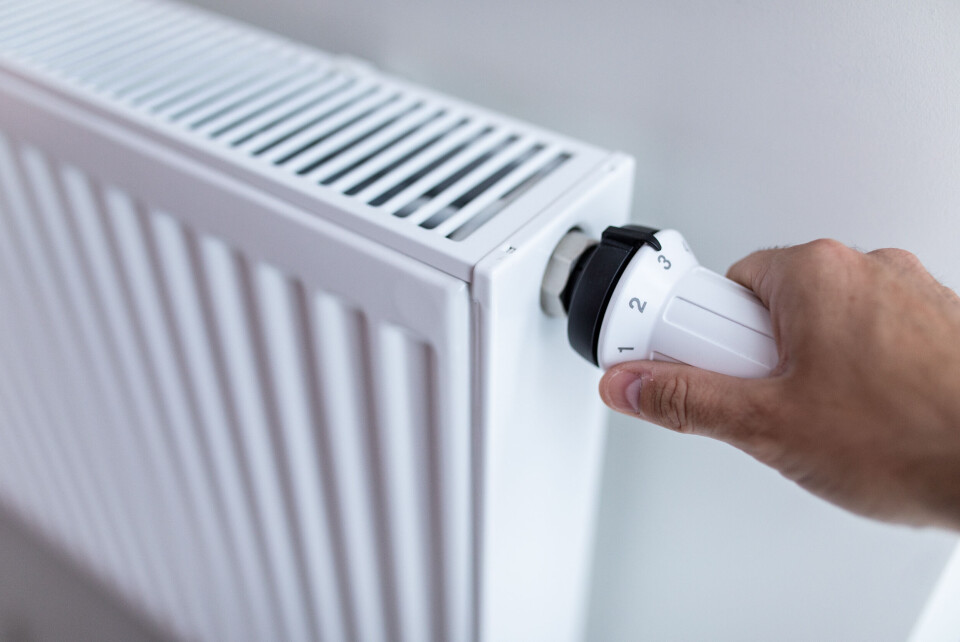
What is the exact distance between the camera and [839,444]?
0.82 feet

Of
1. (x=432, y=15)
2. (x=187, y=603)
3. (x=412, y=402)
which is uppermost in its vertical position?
(x=432, y=15)

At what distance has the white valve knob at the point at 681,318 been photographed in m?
0.28

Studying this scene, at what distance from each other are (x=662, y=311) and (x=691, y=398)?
1.4 inches

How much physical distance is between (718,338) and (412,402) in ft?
0.43

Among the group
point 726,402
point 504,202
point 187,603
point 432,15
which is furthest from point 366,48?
point 187,603

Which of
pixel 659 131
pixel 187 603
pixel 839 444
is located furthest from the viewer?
pixel 187 603

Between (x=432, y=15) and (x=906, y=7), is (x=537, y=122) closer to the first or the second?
(x=432, y=15)

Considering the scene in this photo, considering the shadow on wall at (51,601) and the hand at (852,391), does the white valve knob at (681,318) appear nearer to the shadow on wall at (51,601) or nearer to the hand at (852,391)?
the hand at (852,391)

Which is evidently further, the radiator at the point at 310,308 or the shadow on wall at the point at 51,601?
the shadow on wall at the point at 51,601

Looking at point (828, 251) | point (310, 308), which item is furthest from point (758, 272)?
point (310, 308)

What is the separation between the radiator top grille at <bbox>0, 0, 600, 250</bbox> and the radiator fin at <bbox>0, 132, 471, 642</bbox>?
5 centimetres

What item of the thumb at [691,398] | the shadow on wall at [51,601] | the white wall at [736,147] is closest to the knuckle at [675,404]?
the thumb at [691,398]

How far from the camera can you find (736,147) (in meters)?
0.35

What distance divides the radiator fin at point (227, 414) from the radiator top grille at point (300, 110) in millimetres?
48
